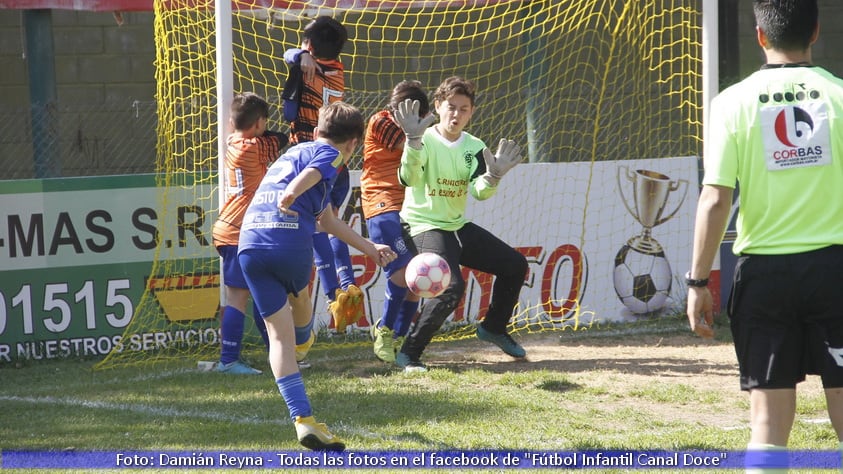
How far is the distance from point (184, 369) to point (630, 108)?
6.53m

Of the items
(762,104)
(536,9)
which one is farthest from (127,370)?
(762,104)

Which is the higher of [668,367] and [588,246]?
[588,246]

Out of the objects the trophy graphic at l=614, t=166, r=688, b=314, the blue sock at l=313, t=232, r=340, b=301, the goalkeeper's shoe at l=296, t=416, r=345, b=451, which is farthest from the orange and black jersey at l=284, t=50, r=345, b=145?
the trophy graphic at l=614, t=166, r=688, b=314

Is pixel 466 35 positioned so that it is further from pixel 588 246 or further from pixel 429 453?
pixel 429 453

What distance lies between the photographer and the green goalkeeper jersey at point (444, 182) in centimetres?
714

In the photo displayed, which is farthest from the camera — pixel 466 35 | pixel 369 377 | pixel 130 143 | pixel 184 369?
pixel 130 143

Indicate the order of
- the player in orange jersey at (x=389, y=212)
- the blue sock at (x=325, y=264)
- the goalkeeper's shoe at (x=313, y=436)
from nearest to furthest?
the goalkeeper's shoe at (x=313, y=436)
the player in orange jersey at (x=389, y=212)
the blue sock at (x=325, y=264)

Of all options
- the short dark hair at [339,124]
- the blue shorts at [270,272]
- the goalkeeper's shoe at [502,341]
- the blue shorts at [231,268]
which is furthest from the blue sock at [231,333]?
the short dark hair at [339,124]

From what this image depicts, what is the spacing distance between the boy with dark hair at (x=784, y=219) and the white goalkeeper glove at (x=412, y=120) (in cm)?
306

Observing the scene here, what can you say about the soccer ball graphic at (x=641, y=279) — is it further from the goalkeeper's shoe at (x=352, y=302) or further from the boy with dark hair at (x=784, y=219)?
the boy with dark hair at (x=784, y=219)

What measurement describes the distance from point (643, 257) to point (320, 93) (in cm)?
370

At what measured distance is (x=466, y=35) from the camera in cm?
1190

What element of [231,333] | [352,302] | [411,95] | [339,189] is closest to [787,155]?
[352,302]

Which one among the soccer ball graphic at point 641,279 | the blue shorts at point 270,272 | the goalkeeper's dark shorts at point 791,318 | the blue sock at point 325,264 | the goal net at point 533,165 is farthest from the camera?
the soccer ball graphic at point 641,279
